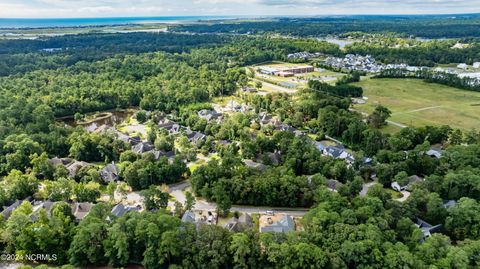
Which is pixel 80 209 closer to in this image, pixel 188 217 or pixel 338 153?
pixel 188 217

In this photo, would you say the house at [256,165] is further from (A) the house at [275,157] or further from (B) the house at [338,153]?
(B) the house at [338,153]

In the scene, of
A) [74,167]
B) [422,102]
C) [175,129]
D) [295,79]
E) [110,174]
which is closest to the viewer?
[110,174]

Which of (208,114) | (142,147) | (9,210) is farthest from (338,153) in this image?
(9,210)

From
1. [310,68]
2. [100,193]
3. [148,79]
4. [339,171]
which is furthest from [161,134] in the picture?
[310,68]

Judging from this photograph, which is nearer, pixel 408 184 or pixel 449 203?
pixel 449 203

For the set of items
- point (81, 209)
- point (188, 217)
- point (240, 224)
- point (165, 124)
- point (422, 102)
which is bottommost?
point (188, 217)

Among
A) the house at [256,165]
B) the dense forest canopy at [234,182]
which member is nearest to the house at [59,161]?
the dense forest canopy at [234,182]

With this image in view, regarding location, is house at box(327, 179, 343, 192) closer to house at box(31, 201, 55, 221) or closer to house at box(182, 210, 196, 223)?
house at box(182, 210, 196, 223)
